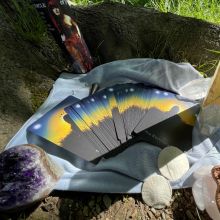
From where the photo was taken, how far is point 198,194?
1663mm

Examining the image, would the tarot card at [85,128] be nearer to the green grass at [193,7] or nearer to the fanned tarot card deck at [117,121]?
the fanned tarot card deck at [117,121]

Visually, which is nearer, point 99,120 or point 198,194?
point 198,194

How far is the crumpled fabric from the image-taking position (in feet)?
5.65

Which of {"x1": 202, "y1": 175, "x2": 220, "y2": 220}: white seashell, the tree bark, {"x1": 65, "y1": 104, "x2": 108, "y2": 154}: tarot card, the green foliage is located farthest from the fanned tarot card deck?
the green foliage

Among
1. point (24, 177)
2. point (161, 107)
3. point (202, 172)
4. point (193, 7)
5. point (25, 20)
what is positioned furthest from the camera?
point (193, 7)

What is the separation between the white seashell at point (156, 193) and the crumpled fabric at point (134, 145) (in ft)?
0.11

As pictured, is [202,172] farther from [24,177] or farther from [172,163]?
[24,177]

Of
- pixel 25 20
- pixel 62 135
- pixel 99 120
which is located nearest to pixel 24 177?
pixel 62 135

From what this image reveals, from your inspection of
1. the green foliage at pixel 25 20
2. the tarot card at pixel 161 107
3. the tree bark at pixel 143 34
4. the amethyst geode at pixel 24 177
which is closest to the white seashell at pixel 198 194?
the tarot card at pixel 161 107

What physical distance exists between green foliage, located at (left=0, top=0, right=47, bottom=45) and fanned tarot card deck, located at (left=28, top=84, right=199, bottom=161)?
49 centimetres

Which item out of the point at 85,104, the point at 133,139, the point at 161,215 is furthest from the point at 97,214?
the point at 85,104

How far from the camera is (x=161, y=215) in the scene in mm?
1669

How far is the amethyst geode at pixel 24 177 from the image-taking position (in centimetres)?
156

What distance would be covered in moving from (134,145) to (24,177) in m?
0.52
